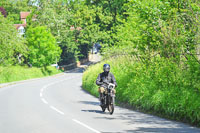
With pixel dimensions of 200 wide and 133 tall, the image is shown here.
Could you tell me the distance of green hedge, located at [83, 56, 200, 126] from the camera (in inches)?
432

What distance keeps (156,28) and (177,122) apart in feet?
19.1

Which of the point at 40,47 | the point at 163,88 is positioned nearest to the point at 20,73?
the point at 40,47

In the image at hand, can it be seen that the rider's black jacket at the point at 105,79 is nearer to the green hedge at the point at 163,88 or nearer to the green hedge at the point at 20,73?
the green hedge at the point at 163,88

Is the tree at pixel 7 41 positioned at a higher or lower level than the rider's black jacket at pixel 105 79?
→ higher

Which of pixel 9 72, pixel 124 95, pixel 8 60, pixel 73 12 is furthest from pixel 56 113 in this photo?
pixel 73 12

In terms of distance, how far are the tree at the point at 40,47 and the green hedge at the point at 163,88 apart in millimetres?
37715

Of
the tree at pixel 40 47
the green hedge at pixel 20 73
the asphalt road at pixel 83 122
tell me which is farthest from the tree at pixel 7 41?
the asphalt road at pixel 83 122

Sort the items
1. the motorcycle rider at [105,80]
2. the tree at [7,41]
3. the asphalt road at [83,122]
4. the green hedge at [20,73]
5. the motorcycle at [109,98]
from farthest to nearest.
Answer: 1. the tree at [7,41]
2. the green hedge at [20,73]
3. the motorcycle rider at [105,80]
4. the motorcycle at [109,98]
5. the asphalt road at [83,122]

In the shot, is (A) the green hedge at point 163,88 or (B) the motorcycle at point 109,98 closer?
(A) the green hedge at point 163,88

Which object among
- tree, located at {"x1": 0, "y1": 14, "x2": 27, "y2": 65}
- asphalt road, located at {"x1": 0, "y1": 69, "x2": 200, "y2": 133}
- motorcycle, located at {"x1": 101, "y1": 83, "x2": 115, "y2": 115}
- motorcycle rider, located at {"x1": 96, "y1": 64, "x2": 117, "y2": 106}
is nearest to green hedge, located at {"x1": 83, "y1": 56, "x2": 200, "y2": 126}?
asphalt road, located at {"x1": 0, "y1": 69, "x2": 200, "y2": 133}

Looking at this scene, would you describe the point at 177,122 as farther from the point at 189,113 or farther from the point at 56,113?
the point at 56,113

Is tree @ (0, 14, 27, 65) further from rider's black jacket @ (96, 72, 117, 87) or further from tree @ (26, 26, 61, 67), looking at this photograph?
rider's black jacket @ (96, 72, 117, 87)

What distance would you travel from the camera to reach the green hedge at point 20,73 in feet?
146

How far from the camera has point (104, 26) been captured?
56156 mm
